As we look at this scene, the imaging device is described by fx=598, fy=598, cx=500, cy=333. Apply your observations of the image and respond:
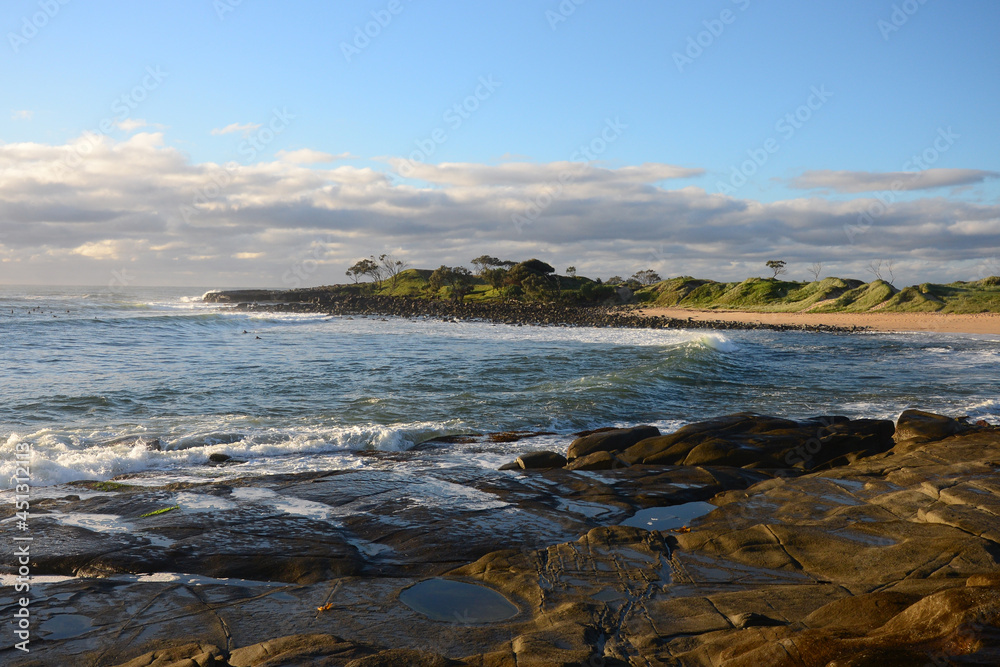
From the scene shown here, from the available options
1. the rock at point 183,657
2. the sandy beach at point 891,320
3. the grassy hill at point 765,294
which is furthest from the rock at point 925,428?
the grassy hill at point 765,294

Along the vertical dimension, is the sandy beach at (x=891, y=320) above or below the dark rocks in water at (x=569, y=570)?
above

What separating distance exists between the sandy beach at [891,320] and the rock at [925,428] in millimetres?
44084

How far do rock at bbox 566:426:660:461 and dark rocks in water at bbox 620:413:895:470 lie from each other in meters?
0.36

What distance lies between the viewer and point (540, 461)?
10891mm

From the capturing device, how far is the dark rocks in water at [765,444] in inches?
434

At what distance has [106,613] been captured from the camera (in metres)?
5.36

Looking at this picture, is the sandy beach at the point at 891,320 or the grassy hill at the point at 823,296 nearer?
the sandy beach at the point at 891,320

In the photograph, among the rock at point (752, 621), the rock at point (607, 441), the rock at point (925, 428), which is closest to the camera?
the rock at point (752, 621)

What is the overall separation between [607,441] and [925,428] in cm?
621

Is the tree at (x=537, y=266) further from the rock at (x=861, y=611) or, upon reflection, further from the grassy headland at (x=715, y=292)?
the rock at (x=861, y=611)

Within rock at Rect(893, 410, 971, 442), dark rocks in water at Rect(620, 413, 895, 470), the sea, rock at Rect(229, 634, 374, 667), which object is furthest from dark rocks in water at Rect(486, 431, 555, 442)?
rock at Rect(229, 634, 374, 667)

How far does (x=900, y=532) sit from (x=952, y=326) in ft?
184

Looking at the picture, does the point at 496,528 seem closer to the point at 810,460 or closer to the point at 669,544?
the point at 669,544

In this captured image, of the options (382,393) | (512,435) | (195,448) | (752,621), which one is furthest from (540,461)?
(382,393)
